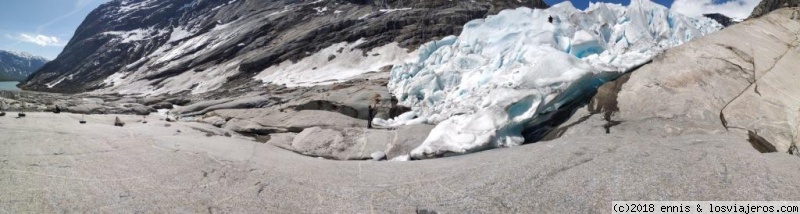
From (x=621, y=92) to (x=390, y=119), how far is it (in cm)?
1128

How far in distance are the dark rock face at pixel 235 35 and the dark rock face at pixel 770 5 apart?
54.7 meters

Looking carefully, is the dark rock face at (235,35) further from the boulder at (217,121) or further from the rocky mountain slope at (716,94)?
the rocky mountain slope at (716,94)

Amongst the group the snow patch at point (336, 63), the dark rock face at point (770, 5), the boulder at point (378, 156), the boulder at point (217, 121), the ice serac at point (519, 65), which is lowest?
the snow patch at point (336, 63)

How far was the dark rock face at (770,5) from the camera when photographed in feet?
50.5

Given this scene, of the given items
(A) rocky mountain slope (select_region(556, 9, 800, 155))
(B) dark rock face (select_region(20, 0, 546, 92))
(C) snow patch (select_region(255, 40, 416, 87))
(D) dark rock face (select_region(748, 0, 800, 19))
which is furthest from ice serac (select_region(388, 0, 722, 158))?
(B) dark rock face (select_region(20, 0, 546, 92))

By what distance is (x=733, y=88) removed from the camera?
10.2 m

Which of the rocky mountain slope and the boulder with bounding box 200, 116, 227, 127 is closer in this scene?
the rocky mountain slope

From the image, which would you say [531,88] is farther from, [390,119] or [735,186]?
[390,119]

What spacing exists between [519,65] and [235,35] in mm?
91588

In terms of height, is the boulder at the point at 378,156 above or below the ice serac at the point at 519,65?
below

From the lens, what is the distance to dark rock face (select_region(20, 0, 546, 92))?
77062mm

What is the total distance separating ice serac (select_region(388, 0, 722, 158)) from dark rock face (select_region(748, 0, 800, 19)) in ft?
8.93

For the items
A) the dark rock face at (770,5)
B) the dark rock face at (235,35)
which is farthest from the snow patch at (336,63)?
the dark rock face at (770,5)

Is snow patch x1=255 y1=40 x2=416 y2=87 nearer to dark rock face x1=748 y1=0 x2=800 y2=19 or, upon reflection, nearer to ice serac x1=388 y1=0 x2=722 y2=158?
ice serac x1=388 y1=0 x2=722 y2=158
